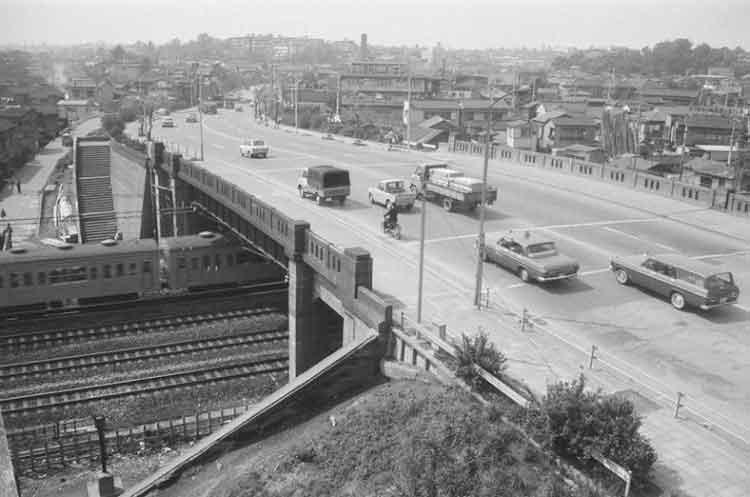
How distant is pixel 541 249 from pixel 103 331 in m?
21.1

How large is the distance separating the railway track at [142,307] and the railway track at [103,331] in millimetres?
722

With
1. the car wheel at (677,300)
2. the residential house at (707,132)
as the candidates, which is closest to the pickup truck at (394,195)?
the car wheel at (677,300)

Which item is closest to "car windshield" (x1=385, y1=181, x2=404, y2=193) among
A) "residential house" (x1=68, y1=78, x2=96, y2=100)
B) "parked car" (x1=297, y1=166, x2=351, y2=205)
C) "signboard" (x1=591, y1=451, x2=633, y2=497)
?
"parked car" (x1=297, y1=166, x2=351, y2=205)

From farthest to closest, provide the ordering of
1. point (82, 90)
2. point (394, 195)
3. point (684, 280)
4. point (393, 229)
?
point (82, 90), point (394, 195), point (393, 229), point (684, 280)

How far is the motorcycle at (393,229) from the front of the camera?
92.0 ft

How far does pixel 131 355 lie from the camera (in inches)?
1180

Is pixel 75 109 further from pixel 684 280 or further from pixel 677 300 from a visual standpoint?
pixel 684 280

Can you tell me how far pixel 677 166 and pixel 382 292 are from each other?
5330 centimetres

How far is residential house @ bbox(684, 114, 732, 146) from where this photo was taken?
81.5 meters

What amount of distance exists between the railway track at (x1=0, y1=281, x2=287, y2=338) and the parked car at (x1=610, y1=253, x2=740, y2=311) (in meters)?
21.0

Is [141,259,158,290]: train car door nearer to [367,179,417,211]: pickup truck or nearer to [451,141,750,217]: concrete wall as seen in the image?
[367,179,417,211]: pickup truck

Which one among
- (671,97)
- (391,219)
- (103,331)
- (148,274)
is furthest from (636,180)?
(671,97)

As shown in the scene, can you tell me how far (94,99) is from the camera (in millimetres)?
160250

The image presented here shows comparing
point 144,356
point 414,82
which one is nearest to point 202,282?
point 144,356
